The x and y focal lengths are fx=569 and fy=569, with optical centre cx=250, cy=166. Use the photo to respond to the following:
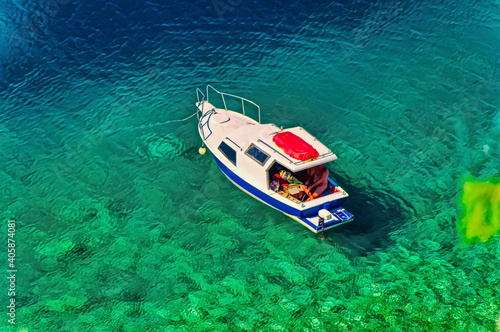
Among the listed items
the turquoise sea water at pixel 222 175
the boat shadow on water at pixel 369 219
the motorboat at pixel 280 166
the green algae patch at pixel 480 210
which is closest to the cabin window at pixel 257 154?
the motorboat at pixel 280 166

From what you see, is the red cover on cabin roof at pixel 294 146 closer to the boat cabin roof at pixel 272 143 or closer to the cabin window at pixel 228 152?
the boat cabin roof at pixel 272 143

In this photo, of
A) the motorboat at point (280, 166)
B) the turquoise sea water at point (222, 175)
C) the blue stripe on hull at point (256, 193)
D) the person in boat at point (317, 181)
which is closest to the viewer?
the turquoise sea water at point (222, 175)

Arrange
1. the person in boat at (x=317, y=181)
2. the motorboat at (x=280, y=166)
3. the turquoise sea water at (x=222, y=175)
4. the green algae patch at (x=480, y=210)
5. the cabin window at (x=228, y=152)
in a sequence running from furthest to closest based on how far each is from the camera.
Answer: the cabin window at (x=228, y=152) < the person in boat at (x=317, y=181) < the motorboat at (x=280, y=166) < the green algae patch at (x=480, y=210) < the turquoise sea water at (x=222, y=175)

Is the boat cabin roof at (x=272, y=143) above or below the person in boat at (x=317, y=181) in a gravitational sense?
above

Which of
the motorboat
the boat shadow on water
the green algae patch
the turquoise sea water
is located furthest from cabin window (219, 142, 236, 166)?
the green algae patch

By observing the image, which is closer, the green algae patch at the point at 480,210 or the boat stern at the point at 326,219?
the boat stern at the point at 326,219

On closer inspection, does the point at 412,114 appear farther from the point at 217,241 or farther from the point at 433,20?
Answer: the point at 217,241

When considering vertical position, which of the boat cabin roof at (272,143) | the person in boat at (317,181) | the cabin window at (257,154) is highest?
the boat cabin roof at (272,143)
